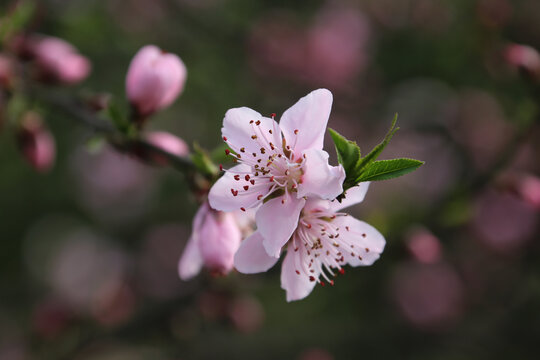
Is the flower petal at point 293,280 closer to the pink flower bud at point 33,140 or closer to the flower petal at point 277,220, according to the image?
the flower petal at point 277,220

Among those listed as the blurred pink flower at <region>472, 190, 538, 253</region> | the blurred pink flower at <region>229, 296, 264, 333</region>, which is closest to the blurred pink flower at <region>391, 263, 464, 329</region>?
the blurred pink flower at <region>472, 190, 538, 253</region>

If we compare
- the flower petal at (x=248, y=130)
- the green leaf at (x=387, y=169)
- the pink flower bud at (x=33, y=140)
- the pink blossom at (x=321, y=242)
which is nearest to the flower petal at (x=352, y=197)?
the pink blossom at (x=321, y=242)

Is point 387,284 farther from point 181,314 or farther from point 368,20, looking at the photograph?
point 368,20

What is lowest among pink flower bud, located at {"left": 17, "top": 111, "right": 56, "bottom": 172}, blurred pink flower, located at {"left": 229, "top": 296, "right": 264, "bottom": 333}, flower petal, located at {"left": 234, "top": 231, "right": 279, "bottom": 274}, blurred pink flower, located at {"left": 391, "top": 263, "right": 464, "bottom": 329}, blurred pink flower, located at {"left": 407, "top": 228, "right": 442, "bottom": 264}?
blurred pink flower, located at {"left": 391, "top": 263, "right": 464, "bottom": 329}

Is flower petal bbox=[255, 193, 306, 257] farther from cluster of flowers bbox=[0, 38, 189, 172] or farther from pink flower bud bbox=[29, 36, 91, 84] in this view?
pink flower bud bbox=[29, 36, 91, 84]

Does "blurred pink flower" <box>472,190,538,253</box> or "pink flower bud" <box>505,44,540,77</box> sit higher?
"pink flower bud" <box>505,44,540,77</box>

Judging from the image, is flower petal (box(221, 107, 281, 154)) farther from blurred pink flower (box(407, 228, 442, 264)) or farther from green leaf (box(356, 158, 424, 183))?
blurred pink flower (box(407, 228, 442, 264))

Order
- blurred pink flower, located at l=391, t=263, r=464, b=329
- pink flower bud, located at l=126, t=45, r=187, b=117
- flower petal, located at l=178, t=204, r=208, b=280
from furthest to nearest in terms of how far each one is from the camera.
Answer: blurred pink flower, located at l=391, t=263, r=464, b=329 → pink flower bud, located at l=126, t=45, r=187, b=117 → flower petal, located at l=178, t=204, r=208, b=280

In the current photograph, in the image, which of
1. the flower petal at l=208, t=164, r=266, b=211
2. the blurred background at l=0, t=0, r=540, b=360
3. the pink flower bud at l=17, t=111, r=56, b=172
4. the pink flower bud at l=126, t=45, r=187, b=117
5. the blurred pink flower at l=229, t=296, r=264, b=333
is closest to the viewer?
the flower petal at l=208, t=164, r=266, b=211

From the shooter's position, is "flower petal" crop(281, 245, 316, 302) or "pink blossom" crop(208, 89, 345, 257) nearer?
"pink blossom" crop(208, 89, 345, 257)
